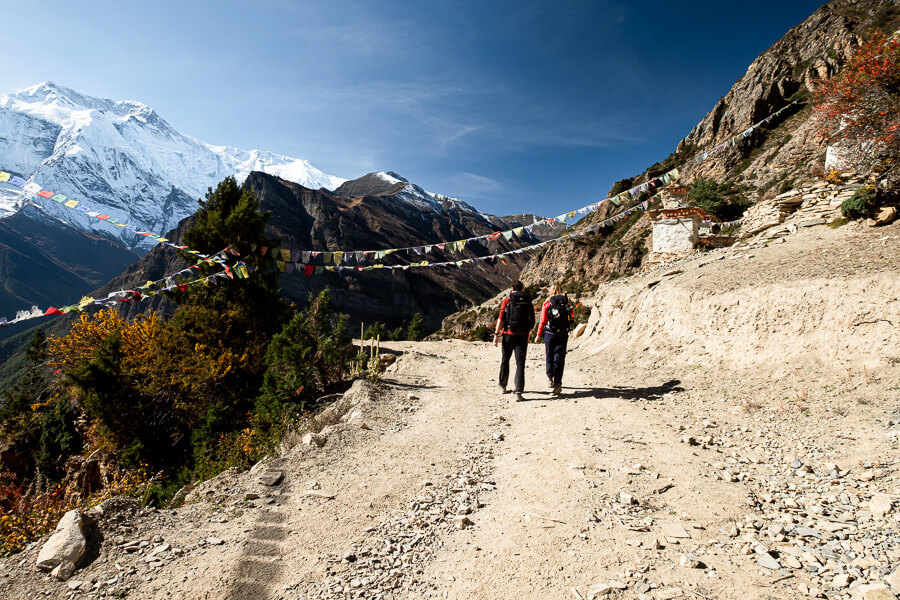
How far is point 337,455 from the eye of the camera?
539 cm

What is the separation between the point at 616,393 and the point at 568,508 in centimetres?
465

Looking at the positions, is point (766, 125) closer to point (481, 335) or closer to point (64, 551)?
point (481, 335)

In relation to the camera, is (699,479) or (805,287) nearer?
(699,479)

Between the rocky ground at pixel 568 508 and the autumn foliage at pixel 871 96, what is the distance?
721 cm

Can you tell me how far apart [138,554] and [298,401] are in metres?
6.84

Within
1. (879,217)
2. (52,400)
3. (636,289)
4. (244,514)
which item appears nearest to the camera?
(244,514)

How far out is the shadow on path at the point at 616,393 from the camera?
749 cm

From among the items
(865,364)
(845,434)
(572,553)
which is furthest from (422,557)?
(865,364)

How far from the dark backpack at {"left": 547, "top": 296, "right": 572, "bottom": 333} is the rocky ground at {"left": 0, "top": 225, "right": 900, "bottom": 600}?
4.92 ft

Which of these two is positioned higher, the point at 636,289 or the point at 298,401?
the point at 636,289

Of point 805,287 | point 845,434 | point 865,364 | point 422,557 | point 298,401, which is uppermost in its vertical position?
point 805,287

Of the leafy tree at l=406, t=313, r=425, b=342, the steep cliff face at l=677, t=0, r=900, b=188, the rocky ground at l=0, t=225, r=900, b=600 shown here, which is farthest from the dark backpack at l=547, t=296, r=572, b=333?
the steep cliff face at l=677, t=0, r=900, b=188

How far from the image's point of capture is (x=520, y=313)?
7.59m

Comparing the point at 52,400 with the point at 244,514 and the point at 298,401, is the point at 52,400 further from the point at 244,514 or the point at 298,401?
the point at 244,514
